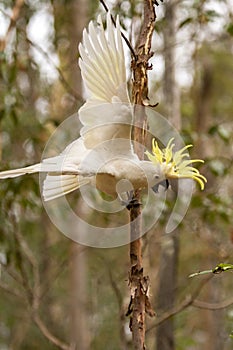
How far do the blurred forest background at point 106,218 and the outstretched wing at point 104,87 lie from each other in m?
0.49

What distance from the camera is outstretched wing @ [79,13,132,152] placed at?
1.26 metres

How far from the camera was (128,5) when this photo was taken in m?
2.22

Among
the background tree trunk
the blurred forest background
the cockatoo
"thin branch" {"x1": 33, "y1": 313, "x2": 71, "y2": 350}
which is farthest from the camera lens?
the background tree trunk

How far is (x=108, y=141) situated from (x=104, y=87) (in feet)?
0.34

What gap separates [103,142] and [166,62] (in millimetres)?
1279

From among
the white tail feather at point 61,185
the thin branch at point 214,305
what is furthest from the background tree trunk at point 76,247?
the white tail feather at point 61,185

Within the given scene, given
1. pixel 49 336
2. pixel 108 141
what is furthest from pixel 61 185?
pixel 49 336

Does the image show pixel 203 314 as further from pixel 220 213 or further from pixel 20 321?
pixel 220 213

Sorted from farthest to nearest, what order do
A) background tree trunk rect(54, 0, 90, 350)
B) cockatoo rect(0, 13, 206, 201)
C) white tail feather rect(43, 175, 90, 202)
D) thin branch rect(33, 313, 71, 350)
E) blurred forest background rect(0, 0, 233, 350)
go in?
1. background tree trunk rect(54, 0, 90, 350)
2. blurred forest background rect(0, 0, 233, 350)
3. thin branch rect(33, 313, 71, 350)
4. white tail feather rect(43, 175, 90, 202)
5. cockatoo rect(0, 13, 206, 201)

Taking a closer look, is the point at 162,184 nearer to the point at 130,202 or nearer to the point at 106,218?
the point at 130,202

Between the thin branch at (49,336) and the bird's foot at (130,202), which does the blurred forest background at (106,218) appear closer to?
the thin branch at (49,336)

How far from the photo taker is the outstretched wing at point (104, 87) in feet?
4.13

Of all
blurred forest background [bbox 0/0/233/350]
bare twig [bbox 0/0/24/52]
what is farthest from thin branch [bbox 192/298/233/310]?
bare twig [bbox 0/0/24/52]

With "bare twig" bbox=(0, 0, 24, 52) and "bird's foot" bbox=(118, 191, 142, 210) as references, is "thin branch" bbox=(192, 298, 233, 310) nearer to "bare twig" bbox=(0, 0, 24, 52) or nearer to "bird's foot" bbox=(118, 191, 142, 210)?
"bird's foot" bbox=(118, 191, 142, 210)
